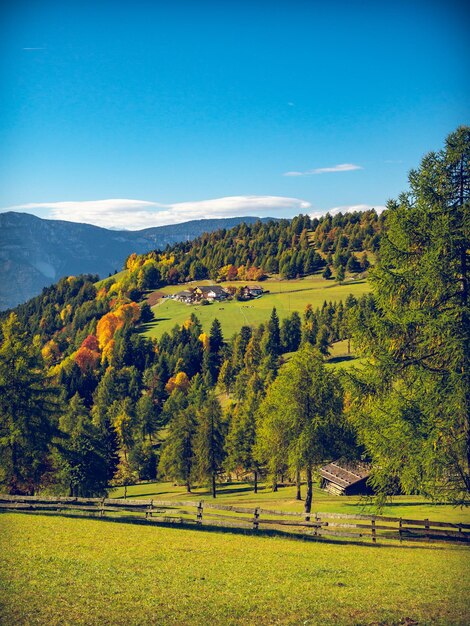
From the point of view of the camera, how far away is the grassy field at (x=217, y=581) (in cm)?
1169

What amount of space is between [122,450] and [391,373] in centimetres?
11246

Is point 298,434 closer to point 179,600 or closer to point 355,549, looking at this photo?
point 355,549

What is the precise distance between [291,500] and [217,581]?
130ft

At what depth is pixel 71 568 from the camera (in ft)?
50.1

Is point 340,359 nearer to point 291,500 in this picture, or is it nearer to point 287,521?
point 291,500

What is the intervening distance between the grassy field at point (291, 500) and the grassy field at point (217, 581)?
3.01 meters

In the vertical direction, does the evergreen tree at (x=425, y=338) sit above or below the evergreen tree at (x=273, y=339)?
above

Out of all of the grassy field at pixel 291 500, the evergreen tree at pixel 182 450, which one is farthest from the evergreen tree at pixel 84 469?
the evergreen tree at pixel 182 450

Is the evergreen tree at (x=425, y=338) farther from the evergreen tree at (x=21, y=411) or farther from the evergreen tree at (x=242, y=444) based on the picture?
the evergreen tree at (x=242, y=444)

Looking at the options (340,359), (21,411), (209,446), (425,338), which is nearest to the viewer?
(425,338)

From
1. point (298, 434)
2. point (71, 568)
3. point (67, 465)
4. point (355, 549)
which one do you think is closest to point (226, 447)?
point (67, 465)

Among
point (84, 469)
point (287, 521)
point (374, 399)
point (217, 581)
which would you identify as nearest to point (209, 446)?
point (84, 469)

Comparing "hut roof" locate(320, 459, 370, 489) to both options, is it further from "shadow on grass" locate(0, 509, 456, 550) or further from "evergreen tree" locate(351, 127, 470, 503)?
"evergreen tree" locate(351, 127, 470, 503)

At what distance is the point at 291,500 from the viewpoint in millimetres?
52031
